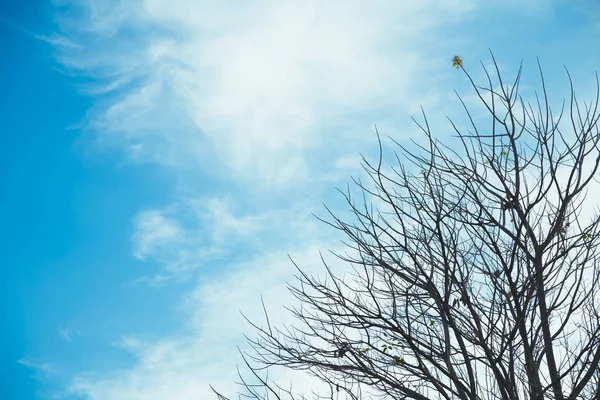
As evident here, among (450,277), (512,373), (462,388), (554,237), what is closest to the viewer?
(512,373)

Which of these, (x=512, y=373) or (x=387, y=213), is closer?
(x=512, y=373)

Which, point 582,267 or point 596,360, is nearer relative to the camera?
point 596,360

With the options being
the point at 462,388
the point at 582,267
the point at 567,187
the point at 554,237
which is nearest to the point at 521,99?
the point at 567,187

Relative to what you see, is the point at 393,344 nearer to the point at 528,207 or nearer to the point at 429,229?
the point at 429,229

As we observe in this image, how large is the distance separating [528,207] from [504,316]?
1.22 meters

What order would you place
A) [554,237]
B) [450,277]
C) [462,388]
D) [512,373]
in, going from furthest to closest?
[554,237]
[450,277]
[462,388]
[512,373]

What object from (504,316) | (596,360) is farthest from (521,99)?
(596,360)

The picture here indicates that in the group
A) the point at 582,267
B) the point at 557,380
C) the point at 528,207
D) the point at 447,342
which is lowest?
the point at 557,380

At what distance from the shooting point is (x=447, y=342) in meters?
4.05

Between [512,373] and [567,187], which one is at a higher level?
[567,187]

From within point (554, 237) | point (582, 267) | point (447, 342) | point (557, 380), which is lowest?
point (557, 380)

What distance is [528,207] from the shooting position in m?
4.84

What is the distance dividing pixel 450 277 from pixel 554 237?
3.72 feet

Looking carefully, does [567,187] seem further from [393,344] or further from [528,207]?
[393,344]
